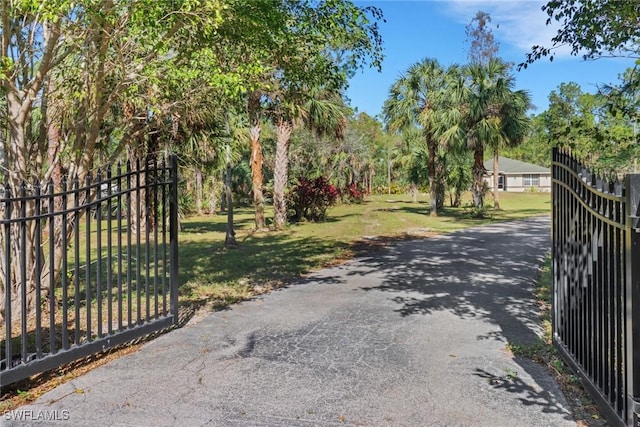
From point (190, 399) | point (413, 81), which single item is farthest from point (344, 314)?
point (413, 81)

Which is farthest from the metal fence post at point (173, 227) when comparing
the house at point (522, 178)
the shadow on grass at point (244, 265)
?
the house at point (522, 178)

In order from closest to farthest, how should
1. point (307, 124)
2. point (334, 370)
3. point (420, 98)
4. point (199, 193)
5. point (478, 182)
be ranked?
1. point (334, 370)
2. point (307, 124)
3. point (420, 98)
4. point (478, 182)
5. point (199, 193)

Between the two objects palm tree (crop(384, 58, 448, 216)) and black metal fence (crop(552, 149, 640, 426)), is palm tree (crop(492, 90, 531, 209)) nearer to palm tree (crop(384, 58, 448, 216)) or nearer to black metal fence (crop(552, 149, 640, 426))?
palm tree (crop(384, 58, 448, 216))

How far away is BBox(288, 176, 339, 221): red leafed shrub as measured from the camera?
22531 mm

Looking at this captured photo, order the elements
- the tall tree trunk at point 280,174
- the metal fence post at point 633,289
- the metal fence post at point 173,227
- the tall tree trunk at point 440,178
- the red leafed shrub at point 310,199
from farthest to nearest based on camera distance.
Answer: the tall tree trunk at point 440,178
the red leafed shrub at point 310,199
the tall tree trunk at point 280,174
the metal fence post at point 173,227
the metal fence post at point 633,289

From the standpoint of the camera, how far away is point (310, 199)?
22625 millimetres

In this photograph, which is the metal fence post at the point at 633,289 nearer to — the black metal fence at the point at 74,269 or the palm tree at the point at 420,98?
the black metal fence at the point at 74,269

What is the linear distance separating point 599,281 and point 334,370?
2118mm

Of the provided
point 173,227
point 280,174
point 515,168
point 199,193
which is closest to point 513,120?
point 280,174

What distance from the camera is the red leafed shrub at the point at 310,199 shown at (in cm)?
2253

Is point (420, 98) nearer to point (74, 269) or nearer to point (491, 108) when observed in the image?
point (491, 108)

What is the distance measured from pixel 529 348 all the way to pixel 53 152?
5.96 metres

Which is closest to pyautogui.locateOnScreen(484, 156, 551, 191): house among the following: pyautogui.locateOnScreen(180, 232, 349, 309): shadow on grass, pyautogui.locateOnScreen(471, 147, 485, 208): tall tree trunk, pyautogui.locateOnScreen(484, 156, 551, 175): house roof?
pyautogui.locateOnScreen(484, 156, 551, 175): house roof

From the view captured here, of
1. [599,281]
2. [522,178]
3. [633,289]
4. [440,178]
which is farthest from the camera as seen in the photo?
[522,178]
